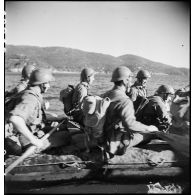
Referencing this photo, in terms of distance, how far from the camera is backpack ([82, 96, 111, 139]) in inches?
129

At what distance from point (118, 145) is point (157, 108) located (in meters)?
1.09

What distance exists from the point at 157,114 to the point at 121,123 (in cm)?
105

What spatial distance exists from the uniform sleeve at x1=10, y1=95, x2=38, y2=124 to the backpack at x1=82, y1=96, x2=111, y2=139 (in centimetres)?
68

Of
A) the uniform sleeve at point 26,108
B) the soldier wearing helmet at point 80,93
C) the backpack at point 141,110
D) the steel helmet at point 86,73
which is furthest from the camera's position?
the steel helmet at point 86,73

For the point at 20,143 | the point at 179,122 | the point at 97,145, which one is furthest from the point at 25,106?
the point at 179,122

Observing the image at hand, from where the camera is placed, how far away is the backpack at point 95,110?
10.8 feet

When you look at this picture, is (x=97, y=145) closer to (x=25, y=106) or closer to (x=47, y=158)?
(x=47, y=158)

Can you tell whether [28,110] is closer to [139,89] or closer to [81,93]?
[81,93]

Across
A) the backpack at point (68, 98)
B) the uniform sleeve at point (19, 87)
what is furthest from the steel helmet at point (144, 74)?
the uniform sleeve at point (19, 87)

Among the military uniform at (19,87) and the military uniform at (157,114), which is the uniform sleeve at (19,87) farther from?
the military uniform at (157,114)

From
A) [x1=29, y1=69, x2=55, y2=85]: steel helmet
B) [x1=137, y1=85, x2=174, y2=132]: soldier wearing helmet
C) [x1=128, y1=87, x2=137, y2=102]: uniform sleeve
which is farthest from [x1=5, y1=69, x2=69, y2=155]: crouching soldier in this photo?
[x1=128, y1=87, x2=137, y2=102]: uniform sleeve

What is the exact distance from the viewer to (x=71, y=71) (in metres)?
9.73

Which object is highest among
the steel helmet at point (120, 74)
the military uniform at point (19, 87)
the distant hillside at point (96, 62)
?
the distant hillside at point (96, 62)

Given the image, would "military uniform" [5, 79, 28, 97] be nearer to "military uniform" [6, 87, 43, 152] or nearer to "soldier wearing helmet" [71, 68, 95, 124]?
"soldier wearing helmet" [71, 68, 95, 124]
